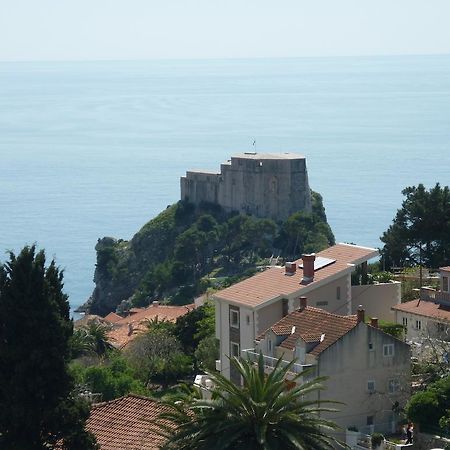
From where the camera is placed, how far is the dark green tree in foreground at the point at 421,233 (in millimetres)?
44375

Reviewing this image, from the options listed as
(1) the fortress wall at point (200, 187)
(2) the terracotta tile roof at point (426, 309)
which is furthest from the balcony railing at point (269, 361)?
(1) the fortress wall at point (200, 187)

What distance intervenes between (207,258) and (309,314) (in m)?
66.4

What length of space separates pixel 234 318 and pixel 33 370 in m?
10.7

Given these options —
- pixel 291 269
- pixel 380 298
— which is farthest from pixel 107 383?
pixel 380 298

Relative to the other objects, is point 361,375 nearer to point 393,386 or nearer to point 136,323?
point 393,386

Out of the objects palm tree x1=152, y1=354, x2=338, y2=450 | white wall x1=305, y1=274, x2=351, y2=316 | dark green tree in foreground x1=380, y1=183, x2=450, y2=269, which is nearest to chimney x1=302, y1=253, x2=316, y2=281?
white wall x1=305, y1=274, x2=351, y2=316

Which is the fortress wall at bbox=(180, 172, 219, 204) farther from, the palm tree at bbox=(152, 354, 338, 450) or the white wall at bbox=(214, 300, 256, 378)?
the palm tree at bbox=(152, 354, 338, 450)

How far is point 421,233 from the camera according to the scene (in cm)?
4578

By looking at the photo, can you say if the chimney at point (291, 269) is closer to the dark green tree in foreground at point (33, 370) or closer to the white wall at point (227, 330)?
the white wall at point (227, 330)

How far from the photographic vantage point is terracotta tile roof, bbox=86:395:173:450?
815 inches

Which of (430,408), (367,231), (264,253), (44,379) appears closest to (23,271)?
(44,379)

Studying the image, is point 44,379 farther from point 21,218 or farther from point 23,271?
point 21,218

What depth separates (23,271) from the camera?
→ 1883cm

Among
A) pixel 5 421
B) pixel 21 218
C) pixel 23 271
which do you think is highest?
pixel 23 271
